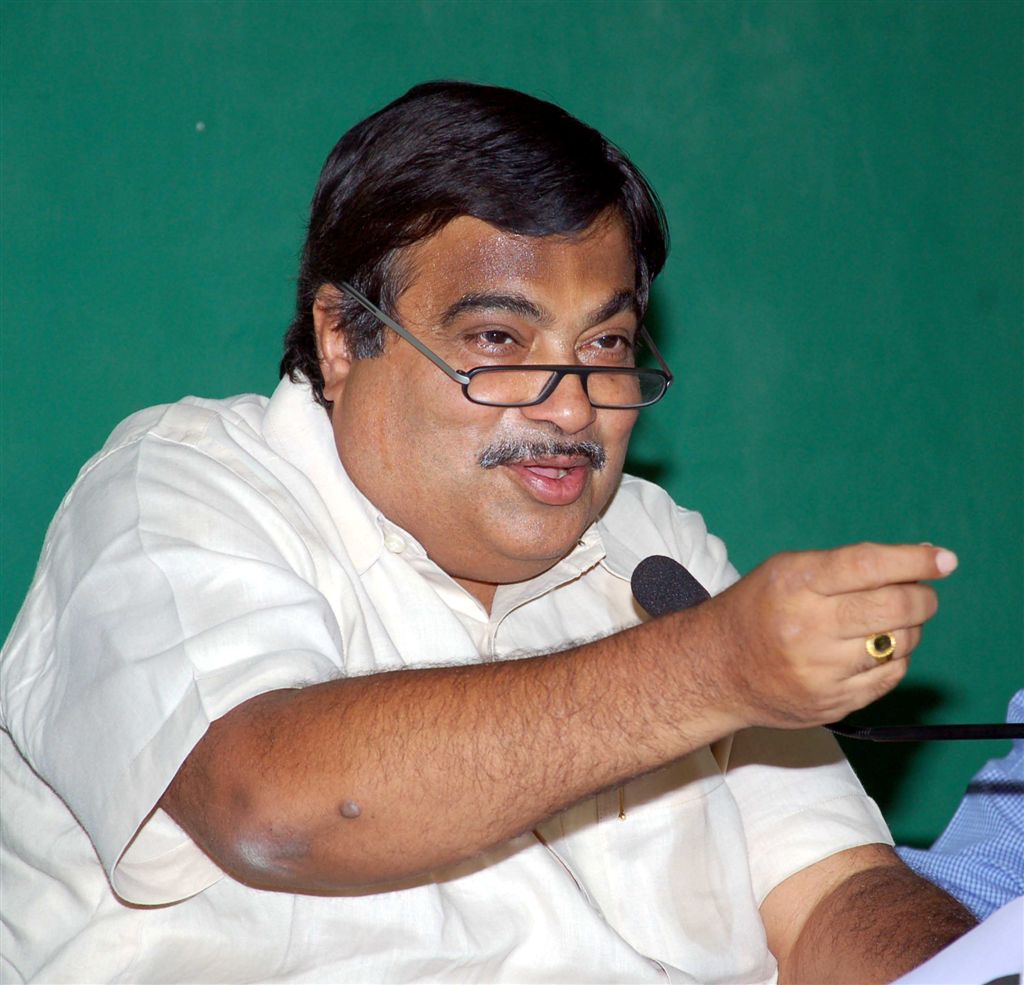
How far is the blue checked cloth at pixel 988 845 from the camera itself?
1.60m

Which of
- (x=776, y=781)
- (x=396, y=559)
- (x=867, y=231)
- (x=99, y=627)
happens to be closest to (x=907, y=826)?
(x=776, y=781)

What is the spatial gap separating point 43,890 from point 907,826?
1.59 meters

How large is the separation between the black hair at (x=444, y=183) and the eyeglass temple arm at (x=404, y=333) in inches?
0.4

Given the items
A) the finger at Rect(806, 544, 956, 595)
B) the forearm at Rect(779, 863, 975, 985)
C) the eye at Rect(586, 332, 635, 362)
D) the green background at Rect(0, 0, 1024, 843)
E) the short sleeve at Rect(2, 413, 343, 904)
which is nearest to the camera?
the finger at Rect(806, 544, 956, 595)

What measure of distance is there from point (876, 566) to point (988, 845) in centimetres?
84

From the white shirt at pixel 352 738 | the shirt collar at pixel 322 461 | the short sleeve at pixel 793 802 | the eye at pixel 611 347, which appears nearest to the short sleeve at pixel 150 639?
the white shirt at pixel 352 738

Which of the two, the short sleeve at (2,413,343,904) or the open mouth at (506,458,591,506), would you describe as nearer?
the short sleeve at (2,413,343,904)

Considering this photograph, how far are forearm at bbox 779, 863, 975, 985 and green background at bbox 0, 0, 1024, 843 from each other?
78 cm

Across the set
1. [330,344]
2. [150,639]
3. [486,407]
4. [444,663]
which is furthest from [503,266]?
[150,639]

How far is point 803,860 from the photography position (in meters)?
1.67

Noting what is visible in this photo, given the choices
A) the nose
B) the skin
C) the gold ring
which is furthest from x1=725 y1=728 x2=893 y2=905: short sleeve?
the gold ring

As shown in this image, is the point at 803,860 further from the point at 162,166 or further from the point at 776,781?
the point at 162,166

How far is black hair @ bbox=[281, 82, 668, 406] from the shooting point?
1.58 m

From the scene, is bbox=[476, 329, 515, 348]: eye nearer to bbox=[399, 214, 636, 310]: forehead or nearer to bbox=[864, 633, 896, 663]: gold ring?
bbox=[399, 214, 636, 310]: forehead
